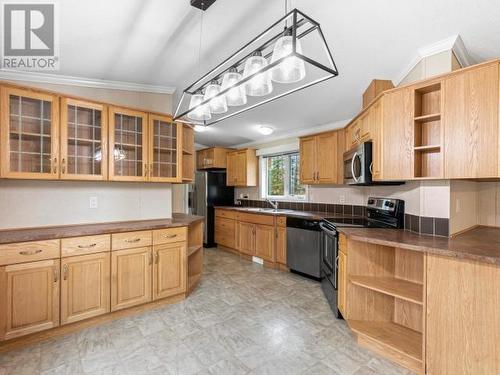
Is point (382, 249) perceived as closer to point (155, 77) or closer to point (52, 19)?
point (155, 77)

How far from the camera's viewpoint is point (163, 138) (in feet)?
9.68

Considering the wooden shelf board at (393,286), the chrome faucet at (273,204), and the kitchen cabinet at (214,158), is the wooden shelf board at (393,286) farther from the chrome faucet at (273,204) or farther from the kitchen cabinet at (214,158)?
the kitchen cabinet at (214,158)

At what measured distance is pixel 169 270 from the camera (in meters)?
2.73

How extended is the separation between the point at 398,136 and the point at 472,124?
1.52 ft

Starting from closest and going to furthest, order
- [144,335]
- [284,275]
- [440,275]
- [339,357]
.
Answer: [440,275], [339,357], [144,335], [284,275]

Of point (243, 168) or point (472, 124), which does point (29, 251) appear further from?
point (243, 168)

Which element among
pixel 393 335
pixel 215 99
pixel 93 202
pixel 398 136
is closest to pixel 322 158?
pixel 398 136

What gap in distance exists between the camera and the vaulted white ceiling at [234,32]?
172 centimetres

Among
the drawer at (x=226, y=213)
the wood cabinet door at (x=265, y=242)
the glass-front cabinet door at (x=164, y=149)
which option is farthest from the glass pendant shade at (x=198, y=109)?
the drawer at (x=226, y=213)

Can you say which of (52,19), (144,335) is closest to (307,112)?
(52,19)

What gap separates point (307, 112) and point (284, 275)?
2479 mm

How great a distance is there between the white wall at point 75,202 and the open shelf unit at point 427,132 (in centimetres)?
273

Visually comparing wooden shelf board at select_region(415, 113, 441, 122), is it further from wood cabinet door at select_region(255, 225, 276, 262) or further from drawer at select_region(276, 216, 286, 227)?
wood cabinet door at select_region(255, 225, 276, 262)

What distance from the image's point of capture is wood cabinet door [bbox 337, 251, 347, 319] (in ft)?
7.44
